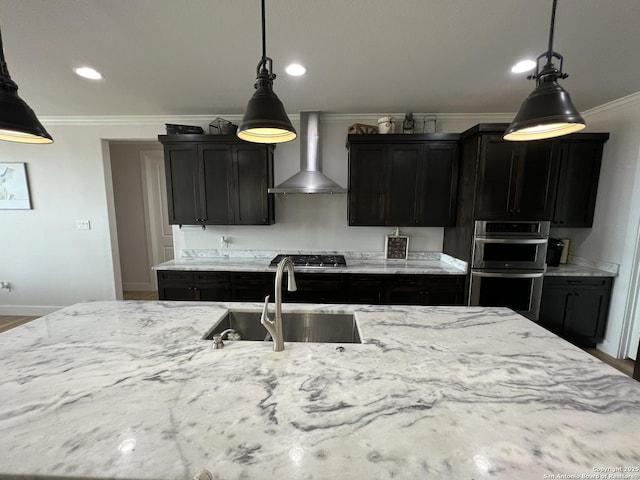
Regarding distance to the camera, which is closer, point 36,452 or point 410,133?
point 36,452

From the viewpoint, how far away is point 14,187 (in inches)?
135

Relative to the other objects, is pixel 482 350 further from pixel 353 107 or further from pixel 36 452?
pixel 353 107

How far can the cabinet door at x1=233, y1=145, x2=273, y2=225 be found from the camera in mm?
2992

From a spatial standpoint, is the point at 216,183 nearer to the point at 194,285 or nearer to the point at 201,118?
the point at 201,118

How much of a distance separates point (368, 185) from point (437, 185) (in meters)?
0.78

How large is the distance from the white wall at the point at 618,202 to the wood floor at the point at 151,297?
8 cm

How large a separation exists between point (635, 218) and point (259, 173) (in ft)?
12.8

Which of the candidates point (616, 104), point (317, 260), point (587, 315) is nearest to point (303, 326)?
point (317, 260)

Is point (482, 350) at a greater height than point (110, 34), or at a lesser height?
lesser

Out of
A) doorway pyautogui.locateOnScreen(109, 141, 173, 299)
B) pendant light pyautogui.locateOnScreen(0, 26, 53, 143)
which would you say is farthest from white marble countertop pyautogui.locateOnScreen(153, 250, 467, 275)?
pendant light pyautogui.locateOnScreen(0, 26, 53, 143)

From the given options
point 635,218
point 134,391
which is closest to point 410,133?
point 635,218

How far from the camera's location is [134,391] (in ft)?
2.92

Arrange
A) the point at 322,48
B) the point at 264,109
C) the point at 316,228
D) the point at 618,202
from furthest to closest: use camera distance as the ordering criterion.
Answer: the point at 316,228 < the point at 618,202 < the point at 322,48 < the point at 264,109

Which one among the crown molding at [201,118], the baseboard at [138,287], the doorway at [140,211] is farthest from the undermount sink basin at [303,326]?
the baseboard at [138,287]
